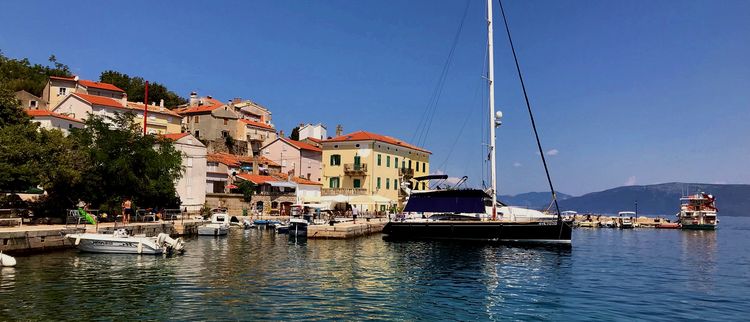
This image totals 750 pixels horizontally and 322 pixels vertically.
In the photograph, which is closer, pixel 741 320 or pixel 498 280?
pixel 741 320

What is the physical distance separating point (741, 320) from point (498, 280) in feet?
25.9

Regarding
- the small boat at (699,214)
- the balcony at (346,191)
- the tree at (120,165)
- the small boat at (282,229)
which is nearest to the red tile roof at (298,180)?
the balcony at (346,191)

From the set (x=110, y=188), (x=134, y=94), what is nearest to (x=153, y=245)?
(x=110, y=188)

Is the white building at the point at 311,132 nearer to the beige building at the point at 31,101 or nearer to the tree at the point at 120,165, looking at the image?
the beige building at the point at 31,101

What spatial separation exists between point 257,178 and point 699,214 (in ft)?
214

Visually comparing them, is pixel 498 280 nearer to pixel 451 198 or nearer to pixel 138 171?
pixel 451 198

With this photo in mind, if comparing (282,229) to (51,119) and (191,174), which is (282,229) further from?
(51,119)

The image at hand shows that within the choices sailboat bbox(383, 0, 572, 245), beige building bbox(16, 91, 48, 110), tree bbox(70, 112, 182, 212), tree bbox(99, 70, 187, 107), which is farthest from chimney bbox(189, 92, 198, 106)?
sailboat bbox(383, 0, 572, 245)

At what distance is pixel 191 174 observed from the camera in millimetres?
52188

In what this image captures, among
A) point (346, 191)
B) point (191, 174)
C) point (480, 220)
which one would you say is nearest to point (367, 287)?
point (480, 220)

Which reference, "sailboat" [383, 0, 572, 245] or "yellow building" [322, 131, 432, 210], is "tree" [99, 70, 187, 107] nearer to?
"yellow building" [322, 131, 432, 210]

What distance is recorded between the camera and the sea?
13477 millimetres

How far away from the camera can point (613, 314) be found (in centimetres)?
1429

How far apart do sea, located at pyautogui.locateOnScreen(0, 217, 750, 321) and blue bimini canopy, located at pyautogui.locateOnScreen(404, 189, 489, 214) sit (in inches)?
284
